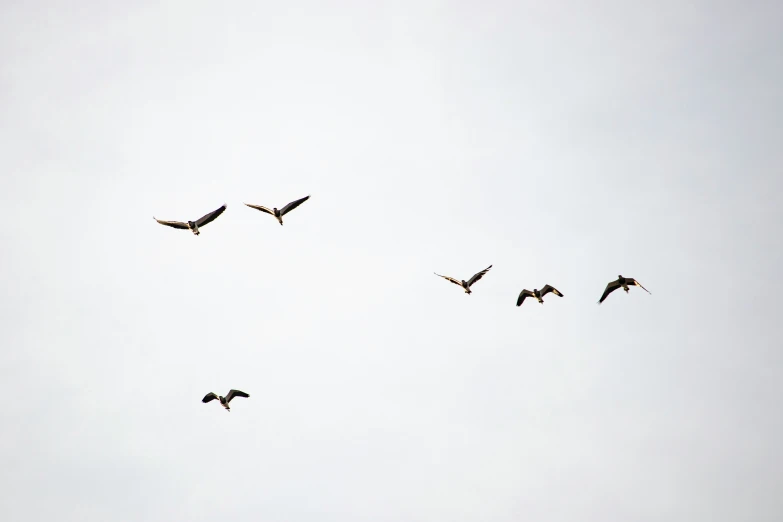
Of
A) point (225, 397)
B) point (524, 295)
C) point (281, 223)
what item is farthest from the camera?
point (225, 397)

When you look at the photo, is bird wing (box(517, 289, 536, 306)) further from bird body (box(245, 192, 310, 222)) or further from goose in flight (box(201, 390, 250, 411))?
goose in flight (box(201, 390, 250, 411))

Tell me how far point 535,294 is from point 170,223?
3898cm

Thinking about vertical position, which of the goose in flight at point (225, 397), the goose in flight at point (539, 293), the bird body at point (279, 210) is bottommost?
the goose in flight at point (225, 397)

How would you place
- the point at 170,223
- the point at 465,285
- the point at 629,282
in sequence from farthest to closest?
the point at 465,285 → the point at 629,282 → the point at 170,223

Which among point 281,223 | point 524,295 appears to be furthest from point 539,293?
point 281,223

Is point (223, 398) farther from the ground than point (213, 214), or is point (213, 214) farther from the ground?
point (213, 214)

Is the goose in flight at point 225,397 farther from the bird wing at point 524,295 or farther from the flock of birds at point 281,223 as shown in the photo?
the bird wing at point 524,295

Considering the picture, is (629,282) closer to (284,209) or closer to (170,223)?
(284,209)

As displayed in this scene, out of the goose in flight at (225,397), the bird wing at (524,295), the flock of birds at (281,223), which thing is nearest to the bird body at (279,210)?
the flock of birds at (281,223)

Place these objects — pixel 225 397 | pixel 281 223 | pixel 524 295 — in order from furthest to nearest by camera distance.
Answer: pixel 225 397
pixel 524 295
pixel 281 223

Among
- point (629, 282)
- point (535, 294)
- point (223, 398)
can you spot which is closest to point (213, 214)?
point (223, 398)

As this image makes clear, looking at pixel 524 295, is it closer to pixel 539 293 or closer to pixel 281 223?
pixel 539 293

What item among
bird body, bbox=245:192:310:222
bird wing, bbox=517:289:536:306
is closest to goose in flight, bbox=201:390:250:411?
bird body, bbox=245:192:310:222

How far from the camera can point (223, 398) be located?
86.1m
